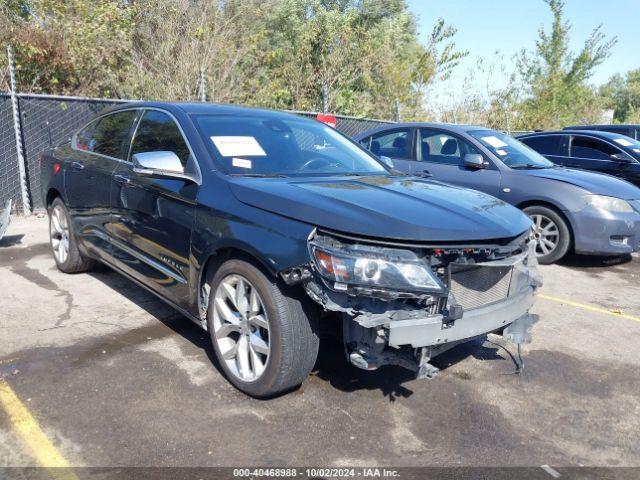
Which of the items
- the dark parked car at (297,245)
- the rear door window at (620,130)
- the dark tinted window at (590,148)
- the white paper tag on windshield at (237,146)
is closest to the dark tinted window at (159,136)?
the dark parked car at (297,245)

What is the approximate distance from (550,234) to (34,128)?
7230mm

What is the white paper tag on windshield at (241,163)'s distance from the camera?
3.58 m

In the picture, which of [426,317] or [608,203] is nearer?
[426,317]

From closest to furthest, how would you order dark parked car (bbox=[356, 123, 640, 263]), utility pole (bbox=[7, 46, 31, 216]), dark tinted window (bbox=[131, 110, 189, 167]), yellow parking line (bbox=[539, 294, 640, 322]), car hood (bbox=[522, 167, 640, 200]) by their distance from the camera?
dark tinted window (bbox=[131, 110, 189, 167]), yellow parking line (bbox=[539, 294, 640, 322]), dark parked car (bbox=[356, 123, 640, 263]), car hood (bbox=[522, 167, 640, 200]), utility pole (bbox=[7, 46, 31, 216])

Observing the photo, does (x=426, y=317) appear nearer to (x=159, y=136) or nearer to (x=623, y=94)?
(x=159, y=136)

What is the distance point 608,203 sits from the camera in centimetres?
647

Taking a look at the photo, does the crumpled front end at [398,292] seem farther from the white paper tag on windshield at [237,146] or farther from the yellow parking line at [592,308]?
the yellow parking line at [592,308]

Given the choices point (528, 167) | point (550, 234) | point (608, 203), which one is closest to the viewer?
point (608, 203)

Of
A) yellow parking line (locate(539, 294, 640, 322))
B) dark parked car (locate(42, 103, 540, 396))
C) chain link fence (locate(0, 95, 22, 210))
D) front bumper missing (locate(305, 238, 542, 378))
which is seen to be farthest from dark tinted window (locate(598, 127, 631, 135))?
chain link fence (locate(0, 95, 22, 210))

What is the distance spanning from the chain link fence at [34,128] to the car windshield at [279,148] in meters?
5.44

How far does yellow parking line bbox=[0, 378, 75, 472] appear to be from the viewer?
2.59m

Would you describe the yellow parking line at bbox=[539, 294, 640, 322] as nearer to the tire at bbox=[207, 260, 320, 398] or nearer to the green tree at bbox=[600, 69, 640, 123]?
the tire at bbox=[207, 260, 320, 398]

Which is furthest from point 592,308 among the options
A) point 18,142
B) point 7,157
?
point 7,157

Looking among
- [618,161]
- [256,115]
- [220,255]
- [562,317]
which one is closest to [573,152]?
[618,161]
